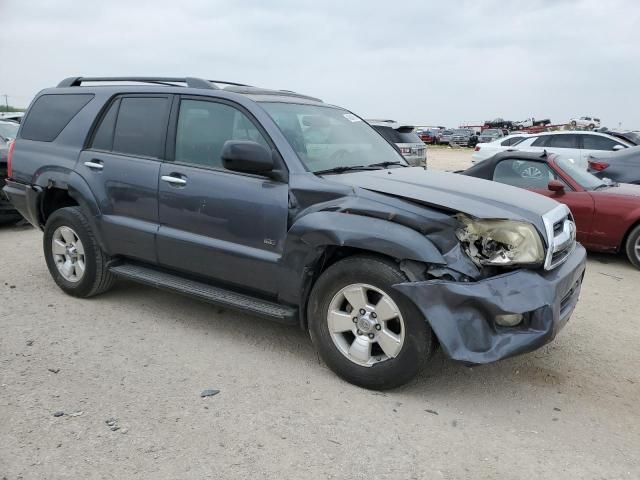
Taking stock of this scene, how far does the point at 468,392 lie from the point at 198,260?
2.05 meters

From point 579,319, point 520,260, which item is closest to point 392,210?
point 520,260

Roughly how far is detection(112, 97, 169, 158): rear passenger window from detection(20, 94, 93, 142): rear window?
0.55 meters

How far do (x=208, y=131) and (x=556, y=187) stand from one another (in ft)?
15.1

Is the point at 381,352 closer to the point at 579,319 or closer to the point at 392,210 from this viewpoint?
the point at 392,210

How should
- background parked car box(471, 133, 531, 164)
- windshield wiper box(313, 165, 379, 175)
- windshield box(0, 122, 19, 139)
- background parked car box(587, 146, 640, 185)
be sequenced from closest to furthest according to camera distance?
windshield wiper box(313, 165, 379, 175) → background parked car box(587, 146, 640, 185) → windshield box(0, 122, 19, 139) → background parked car box(471, 133, 531, 164)

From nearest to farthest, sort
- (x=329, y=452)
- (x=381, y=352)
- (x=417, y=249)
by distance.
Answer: (x=329, y=452) → (x=417, y=249) → (x=381, y=352)

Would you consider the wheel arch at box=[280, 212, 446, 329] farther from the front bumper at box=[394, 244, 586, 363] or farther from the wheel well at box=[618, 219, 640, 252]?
the wheel well at box=[618, 219, 640, 252]

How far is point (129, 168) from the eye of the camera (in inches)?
174

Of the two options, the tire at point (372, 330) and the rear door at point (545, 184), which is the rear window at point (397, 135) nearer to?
the rear door at point (545, 184)

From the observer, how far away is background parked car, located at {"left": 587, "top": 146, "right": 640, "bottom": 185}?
28.9ft

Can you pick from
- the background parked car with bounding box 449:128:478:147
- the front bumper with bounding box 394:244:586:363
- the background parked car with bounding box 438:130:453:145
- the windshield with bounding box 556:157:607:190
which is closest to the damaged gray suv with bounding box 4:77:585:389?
the front bumper with bounding box 394:244:586:363

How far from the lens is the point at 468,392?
3.49m

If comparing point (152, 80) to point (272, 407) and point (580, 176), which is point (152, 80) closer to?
point (272, 407)

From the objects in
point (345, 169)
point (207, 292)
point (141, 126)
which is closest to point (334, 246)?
point (345, 169)
